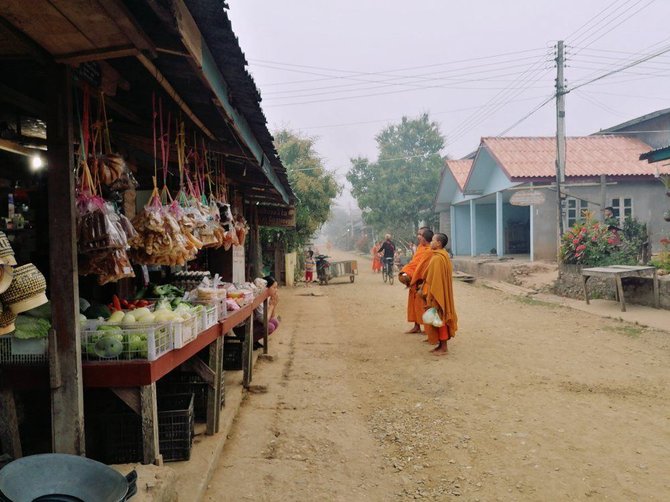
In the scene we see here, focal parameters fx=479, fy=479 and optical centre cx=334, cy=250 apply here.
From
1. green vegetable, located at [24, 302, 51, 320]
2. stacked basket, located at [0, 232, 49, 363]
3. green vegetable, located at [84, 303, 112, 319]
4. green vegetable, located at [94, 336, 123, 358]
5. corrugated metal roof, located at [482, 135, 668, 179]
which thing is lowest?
green vegetable, located at [94, 336, 123, 358]

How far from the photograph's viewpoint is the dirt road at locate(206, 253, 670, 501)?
10.4 feet

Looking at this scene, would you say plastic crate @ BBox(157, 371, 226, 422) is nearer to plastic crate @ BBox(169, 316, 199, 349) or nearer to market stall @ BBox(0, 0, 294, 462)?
market stall @ BBox(0, 0, 294, 462)

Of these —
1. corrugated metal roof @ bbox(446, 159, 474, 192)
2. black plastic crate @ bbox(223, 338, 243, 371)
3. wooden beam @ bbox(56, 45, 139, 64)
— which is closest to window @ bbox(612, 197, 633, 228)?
corrugated metal roof @ bbox(446, 159, 474, 192)

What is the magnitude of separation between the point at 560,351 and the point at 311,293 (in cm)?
863

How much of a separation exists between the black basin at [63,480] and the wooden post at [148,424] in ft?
1.20

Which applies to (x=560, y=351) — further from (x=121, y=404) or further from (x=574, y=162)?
(x=574, y=162)

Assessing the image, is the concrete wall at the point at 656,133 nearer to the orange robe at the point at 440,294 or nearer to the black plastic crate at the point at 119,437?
the orange robe at the point at 440,294

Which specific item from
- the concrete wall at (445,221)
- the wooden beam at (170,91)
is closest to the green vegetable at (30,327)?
the wooden beam at (170,91)

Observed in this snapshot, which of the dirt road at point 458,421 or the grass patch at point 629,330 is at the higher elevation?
the grass patch at point 629,330

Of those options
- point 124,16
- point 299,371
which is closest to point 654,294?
point 299,371

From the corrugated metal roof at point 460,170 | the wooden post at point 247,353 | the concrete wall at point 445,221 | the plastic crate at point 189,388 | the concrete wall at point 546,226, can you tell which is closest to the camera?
the plastic crate at point 189,388

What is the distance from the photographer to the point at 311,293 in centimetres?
1447

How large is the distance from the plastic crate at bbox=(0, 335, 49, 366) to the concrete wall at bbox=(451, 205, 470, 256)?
24.6 meters

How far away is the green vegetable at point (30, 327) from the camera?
7.83 ft
